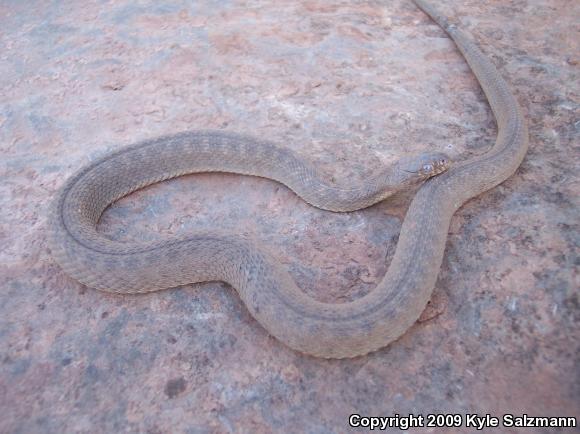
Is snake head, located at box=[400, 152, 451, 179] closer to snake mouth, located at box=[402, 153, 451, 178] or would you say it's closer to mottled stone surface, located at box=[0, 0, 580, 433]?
snake mouth, located at box=[402, 153, 451, 178]

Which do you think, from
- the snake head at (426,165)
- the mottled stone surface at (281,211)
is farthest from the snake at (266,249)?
the mottled stone surface at (281,211)

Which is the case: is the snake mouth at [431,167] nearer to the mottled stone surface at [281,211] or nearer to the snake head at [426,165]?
the snake head at [426,165]

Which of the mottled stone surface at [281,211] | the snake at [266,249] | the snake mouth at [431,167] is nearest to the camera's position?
the mottled stone surface at [281,211]

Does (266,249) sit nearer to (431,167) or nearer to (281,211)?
(281,211)

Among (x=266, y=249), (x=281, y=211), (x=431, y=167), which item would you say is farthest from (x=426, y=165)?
(x=266, y=249)

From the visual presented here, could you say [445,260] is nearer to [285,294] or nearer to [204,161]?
[285,294]

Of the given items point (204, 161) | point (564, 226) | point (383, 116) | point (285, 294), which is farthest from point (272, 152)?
point (564, 226)

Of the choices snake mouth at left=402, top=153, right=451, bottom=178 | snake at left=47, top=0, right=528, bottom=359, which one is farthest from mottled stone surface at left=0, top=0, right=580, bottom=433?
snake mouth at left=402, top=153, right=451, bottom=178
